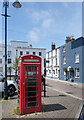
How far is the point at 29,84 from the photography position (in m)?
5.91

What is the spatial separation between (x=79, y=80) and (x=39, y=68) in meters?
17.6

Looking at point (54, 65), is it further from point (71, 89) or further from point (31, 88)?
point (31, 88)

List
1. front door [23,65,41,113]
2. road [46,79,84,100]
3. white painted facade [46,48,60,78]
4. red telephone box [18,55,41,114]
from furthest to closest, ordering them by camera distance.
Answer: white painted facade [46,48,60,78], road [46,79,84,100], front door [23,65,41,113], red telephone box [18,55,41,114]

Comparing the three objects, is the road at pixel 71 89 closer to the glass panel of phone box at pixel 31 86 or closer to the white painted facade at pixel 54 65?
the glass panel of phone box at pixel 31 86

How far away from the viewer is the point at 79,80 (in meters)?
22.1

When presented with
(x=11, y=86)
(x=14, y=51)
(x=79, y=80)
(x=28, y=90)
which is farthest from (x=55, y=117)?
(x=14, y=51)

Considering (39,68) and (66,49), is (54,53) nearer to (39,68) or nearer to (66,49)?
(66,49)

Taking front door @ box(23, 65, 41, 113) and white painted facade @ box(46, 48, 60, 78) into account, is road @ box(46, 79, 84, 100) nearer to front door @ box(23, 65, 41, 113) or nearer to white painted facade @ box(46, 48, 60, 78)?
front door @ box(23, 65, 41, 113)

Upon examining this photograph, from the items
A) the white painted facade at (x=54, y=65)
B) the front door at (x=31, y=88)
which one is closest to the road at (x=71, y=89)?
the front door at (x=31, y=88)

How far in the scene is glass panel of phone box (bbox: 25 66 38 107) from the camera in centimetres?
582

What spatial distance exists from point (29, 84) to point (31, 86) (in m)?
0.13

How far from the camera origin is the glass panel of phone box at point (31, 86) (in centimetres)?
582

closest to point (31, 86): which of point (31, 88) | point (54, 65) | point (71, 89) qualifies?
Answer: point (31, 88)

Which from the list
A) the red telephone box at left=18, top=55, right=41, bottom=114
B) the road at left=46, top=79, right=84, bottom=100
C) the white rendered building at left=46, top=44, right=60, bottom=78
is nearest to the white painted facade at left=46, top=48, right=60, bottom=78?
the white rendered building at left=46, top=44, right=60, bottom=78
